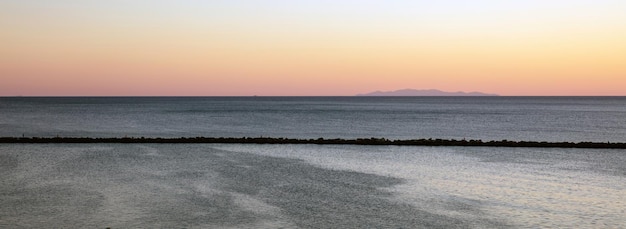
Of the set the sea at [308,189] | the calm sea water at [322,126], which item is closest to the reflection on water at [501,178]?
the sea at [308,189]

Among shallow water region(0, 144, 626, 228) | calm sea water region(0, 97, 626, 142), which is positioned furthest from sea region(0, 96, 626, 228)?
calm sea water region(0, 97, 626, 142)

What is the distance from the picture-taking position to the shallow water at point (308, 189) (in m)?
16.4

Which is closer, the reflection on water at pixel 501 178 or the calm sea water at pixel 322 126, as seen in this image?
the reflection on water at pixel 501 178

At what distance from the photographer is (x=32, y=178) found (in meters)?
23.5

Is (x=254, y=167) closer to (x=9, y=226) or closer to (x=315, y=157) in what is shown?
(x=315, y=157)

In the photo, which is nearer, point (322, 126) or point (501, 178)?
point (501, 178)

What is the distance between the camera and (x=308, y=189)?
69.3ft

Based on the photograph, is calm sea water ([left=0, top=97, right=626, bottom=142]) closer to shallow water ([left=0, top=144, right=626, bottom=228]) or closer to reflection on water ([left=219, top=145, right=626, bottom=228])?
reflection on water ([left=219, top=145, right=626, bottom=228])

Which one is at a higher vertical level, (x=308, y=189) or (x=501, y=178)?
(x=501, y=178)

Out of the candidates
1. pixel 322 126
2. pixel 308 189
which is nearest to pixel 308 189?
pixel 308 189

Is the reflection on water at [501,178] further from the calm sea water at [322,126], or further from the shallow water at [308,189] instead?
the calm sea water at [322,126]

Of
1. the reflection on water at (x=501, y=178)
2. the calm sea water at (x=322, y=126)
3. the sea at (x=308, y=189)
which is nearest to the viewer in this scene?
the sea at (x=308, y=189)

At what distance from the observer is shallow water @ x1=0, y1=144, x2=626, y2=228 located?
16.4m

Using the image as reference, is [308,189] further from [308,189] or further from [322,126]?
[322,126]
